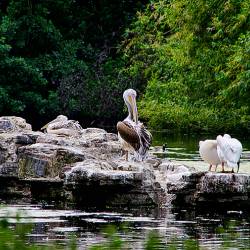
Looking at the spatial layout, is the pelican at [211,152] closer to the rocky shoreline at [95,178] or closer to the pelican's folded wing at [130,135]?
the rocky shoreline at [95,178]

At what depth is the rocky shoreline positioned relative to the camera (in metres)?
14.7

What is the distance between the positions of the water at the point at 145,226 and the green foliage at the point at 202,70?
46.7 feet

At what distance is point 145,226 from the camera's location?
13148mm

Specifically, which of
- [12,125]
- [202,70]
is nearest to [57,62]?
[202,70]

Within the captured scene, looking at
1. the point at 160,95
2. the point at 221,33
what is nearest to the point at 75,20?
the point at 160,95

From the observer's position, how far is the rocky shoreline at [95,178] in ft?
48.3

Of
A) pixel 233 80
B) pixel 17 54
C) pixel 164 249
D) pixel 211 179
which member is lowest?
pixel 164 249

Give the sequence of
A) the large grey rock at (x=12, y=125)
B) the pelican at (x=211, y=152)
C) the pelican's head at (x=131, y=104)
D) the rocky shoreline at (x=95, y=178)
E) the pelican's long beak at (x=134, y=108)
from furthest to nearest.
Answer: the large grey rock at (x=12, y=125) → the pelican's head at (x=131, y=104) → the pelican's long beak at (x=134, y=108) → the pelican at (x=211, y=152) → the rocky shoreline at (x=95, y=178)

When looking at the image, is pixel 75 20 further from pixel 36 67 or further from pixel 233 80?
pixel 233 80

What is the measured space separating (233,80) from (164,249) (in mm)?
20049

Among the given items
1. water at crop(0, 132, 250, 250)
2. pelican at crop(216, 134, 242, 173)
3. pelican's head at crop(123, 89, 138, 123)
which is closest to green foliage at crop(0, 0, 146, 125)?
pelican's head at crop(123, 89, 138, 123)

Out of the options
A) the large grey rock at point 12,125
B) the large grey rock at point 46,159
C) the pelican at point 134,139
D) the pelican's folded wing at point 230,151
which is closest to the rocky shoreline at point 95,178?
the large grey rock at point 46,159

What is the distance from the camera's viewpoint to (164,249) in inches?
417

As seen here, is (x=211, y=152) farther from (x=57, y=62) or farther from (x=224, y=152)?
(x=57, y=62)
